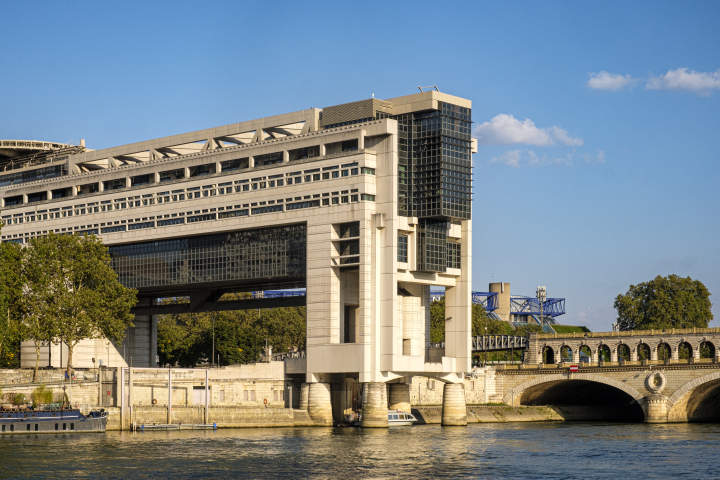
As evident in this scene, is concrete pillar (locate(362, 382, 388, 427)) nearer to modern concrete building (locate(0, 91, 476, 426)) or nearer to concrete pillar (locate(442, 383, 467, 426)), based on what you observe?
modern concrete building (locate(0, 91, 476, 426))

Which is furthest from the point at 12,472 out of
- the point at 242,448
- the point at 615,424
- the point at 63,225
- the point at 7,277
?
the point at 615,424

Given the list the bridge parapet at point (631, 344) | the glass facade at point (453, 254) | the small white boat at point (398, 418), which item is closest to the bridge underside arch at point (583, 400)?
the bridge parapet at point (631, 344)

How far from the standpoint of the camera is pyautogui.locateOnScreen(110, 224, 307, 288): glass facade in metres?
130

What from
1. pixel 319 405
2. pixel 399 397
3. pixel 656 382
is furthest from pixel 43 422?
pixel 656 382

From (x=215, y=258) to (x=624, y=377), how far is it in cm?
5602

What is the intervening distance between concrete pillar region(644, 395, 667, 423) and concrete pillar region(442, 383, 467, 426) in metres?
27.3

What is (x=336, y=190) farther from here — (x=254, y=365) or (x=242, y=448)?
(x=242, y=448)

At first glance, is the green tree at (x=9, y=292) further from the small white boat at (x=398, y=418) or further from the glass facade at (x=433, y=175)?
the glass facade at (x=433, y=175)

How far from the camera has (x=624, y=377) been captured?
14612 centimetres

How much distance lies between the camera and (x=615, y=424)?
467 ft

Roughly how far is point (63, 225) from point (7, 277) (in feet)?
71.9

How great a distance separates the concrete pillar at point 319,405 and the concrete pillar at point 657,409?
43.3 meters

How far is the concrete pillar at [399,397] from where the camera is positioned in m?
137

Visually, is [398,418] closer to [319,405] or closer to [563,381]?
[319,405]
